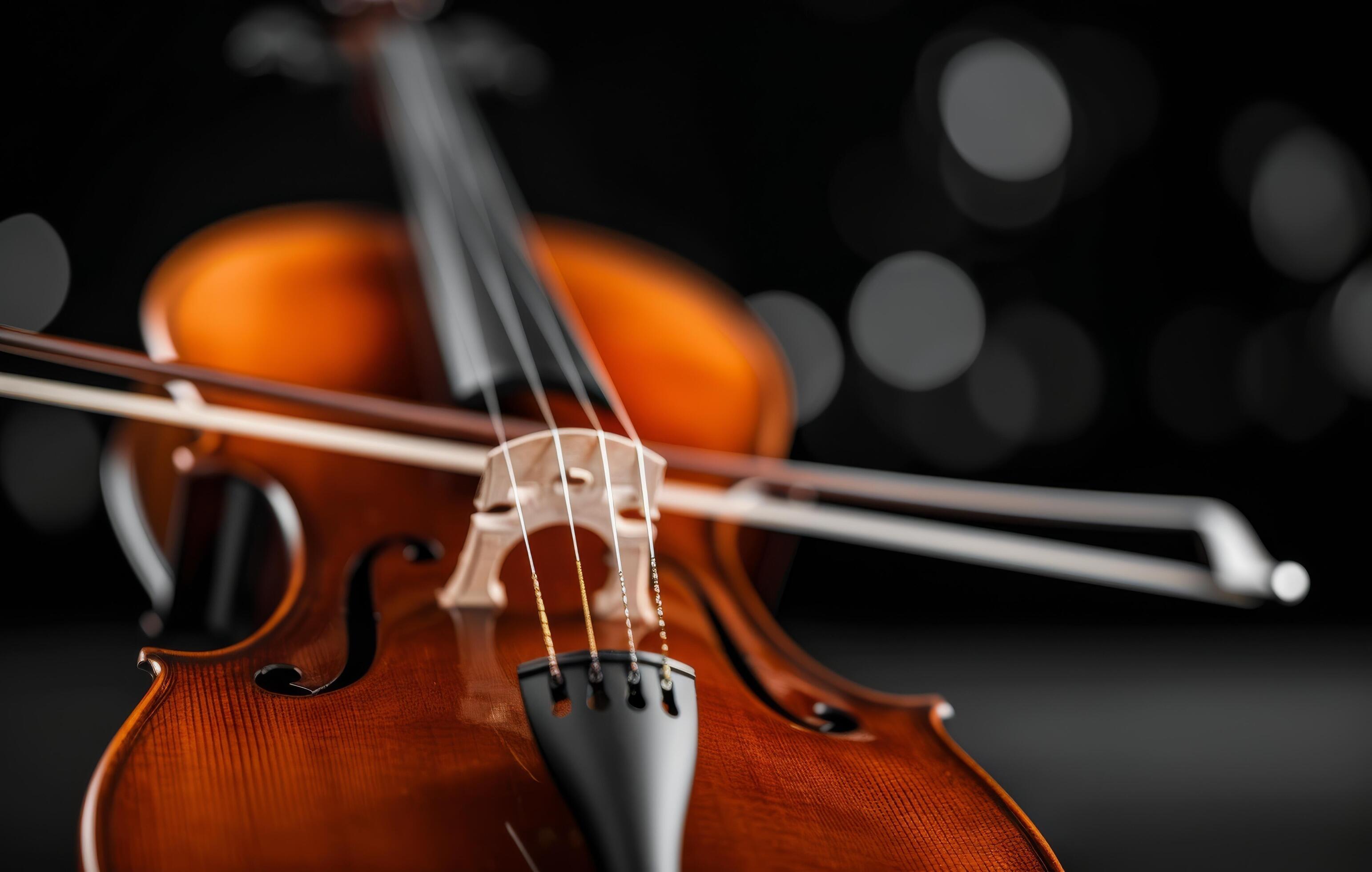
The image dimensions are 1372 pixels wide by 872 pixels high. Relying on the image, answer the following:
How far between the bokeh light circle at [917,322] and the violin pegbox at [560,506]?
0.60m

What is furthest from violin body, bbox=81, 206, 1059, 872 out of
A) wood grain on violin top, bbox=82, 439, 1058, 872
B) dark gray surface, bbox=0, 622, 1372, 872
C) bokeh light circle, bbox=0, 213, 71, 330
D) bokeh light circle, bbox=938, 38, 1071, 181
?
bokeh light circle, bbox=938, 38, 1071, 181

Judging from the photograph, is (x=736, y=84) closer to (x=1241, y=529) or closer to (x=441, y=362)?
(x=441, y=362)

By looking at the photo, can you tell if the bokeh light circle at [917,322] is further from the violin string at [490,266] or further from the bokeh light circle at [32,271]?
the bokeh light circle at [32,271]

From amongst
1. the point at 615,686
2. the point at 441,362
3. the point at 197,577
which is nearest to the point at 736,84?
the point at 441,362

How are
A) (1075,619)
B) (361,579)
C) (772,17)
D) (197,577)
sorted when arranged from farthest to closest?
(772,17)
(1075,619)
(197,577)
(361,579)

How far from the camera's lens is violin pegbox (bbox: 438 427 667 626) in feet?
1.31

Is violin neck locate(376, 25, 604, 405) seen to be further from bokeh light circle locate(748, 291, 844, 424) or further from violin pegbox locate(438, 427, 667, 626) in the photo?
bokeh light circle locate(748, 291, 844, 424)

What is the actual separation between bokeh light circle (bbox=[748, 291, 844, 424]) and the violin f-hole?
565mm

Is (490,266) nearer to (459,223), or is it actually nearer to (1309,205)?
(459,223)

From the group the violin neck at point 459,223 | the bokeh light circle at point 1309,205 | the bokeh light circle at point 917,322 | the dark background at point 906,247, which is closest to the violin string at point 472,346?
the violin neck at point 459,223

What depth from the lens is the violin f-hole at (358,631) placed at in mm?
325

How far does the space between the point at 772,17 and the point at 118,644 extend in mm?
856

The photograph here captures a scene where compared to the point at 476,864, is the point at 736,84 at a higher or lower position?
higher

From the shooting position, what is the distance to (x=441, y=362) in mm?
624
